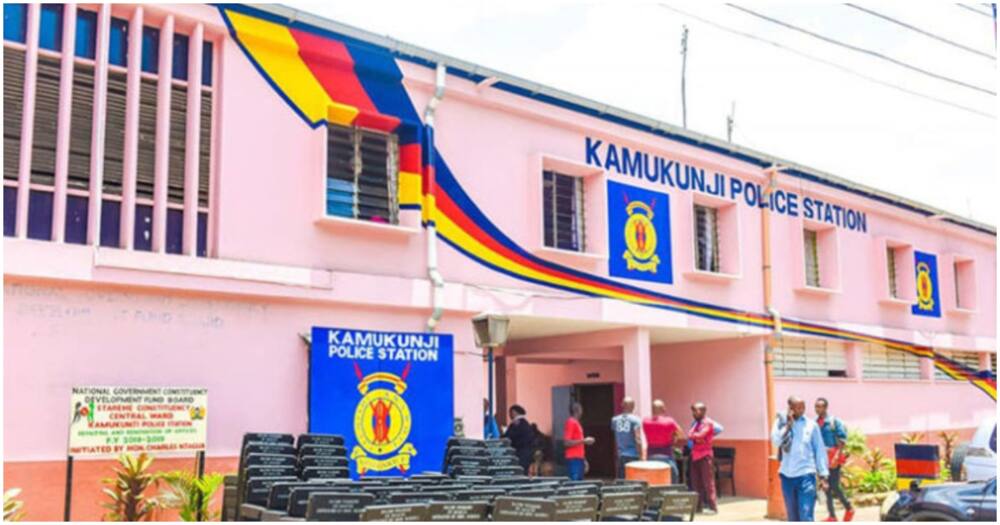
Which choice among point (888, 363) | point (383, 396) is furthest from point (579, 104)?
point (888, 363)

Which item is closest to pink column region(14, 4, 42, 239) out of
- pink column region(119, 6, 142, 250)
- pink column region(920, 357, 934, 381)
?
pink column region(119, 6, 142, 250)

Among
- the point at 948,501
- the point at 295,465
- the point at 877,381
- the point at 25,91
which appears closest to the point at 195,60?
the point at 25,91

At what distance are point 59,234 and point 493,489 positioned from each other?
5405mm

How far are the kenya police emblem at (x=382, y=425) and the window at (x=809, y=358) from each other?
26.5 ft

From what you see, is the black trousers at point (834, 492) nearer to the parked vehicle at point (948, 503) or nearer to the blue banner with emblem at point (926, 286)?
the parked vehicle at point (948, 503)

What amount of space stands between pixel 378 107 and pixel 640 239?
488 centimetres

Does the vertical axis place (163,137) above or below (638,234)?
above

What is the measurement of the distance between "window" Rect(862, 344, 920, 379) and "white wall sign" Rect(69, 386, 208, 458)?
13544mm

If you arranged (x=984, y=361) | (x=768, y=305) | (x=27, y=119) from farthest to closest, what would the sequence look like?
(x=984, y=361) → (x=768, y=305) → (x=27, y=119)

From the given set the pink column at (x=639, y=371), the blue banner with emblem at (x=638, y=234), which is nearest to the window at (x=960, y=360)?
the blue banner with emblem at (x=638, y=234)

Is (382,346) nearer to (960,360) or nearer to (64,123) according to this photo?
(64,123)

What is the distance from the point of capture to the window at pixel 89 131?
9359mm

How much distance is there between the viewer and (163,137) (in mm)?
10164

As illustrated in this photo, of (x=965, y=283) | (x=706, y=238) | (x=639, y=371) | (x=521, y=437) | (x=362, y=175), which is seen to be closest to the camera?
(x=362, y=175)
